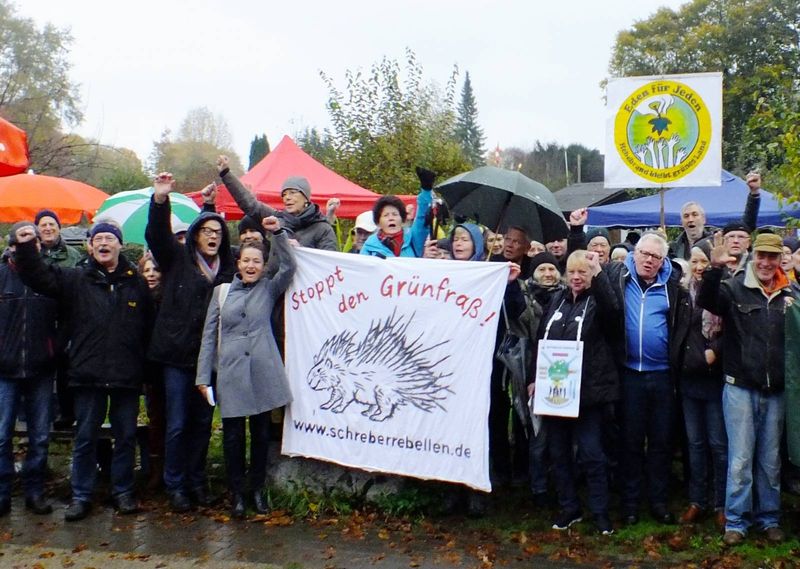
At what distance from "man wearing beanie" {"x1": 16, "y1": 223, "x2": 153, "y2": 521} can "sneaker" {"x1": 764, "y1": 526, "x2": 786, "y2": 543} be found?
14.6 ft

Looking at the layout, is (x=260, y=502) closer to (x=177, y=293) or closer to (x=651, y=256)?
(x=177, y=293)

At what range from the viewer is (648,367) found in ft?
20.1

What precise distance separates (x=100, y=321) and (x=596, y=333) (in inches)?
140

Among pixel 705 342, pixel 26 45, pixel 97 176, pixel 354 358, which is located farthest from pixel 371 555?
pixel 26 45

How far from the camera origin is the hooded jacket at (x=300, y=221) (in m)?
7.05

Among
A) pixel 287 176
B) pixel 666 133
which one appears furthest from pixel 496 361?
pixel 287 176

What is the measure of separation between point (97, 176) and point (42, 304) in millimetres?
34753

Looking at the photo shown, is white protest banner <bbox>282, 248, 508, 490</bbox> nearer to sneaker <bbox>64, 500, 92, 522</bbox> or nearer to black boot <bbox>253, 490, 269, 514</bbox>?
black boot <bbox>253, 490, 269, 514</bbox>

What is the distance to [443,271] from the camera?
6332 millimetres

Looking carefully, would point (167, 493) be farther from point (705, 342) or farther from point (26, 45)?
point (26, 45)

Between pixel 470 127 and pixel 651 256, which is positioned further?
pixel 470 127

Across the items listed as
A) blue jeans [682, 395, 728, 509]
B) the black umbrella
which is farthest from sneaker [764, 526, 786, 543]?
the black umbrella

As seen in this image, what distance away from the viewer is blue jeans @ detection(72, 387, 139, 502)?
655cm

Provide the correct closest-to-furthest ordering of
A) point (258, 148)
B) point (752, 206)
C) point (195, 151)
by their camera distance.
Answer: point (752, 206), point (258, 148), point (195, 151)
